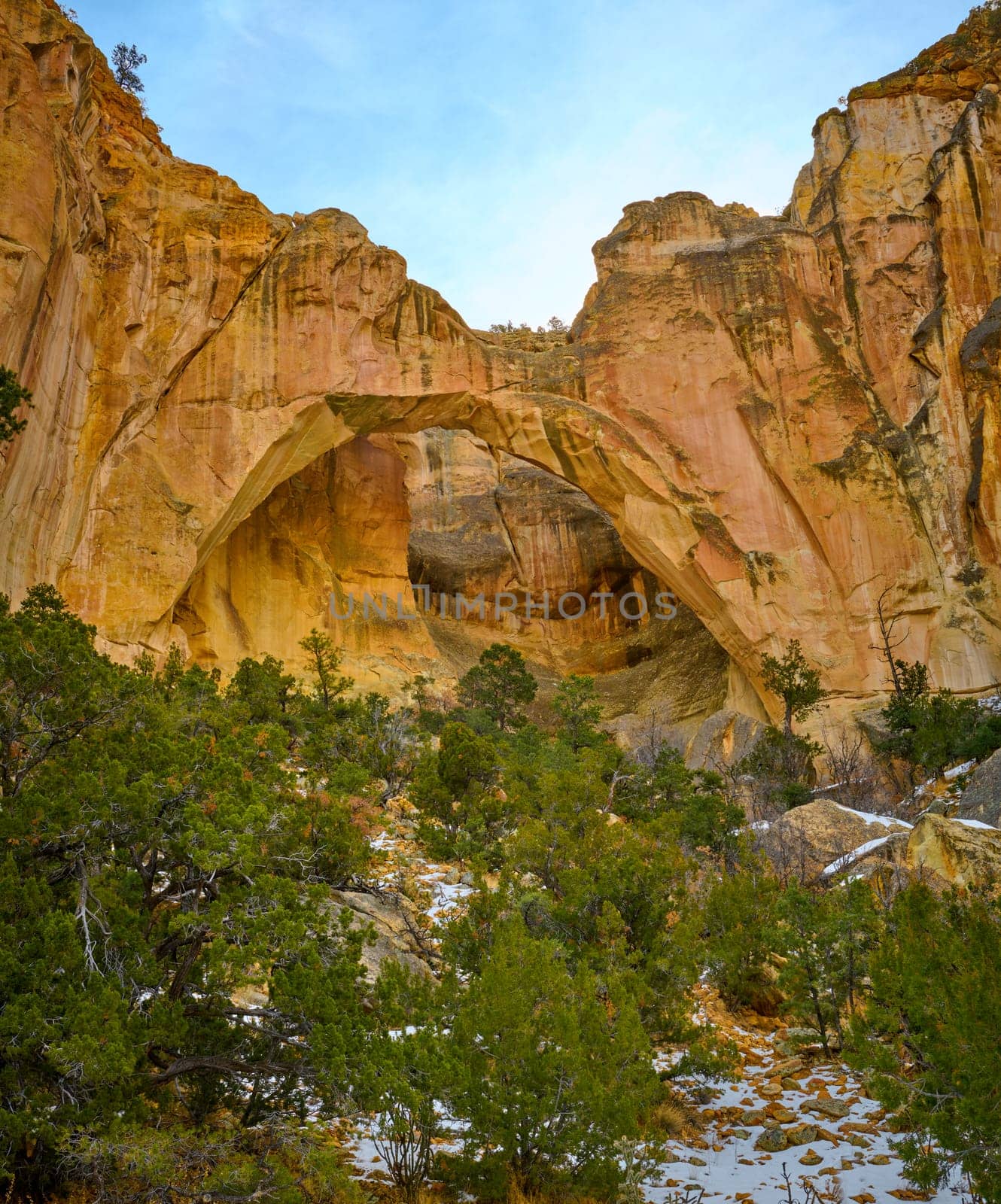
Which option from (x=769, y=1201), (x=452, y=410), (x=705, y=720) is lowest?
(x=769, y=1201)

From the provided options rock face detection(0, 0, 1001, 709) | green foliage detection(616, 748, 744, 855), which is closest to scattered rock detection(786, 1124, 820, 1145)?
green foliage detection(616, 748, 744, 855)

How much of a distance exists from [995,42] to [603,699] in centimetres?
2251

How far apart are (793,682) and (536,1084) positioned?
1841cm

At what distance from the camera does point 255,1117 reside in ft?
18.3

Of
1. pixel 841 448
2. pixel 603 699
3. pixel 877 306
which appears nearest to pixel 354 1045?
pixel 841 448

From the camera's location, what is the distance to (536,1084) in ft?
18.4

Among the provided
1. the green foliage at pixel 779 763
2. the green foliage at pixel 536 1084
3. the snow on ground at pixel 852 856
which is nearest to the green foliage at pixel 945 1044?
the green foliage at pixel 536 1084

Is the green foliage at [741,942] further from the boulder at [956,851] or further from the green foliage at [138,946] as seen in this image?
the green foliage at [138,946]

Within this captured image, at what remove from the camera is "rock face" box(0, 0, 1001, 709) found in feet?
74.2

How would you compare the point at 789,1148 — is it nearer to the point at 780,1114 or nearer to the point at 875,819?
the point at 780,1114

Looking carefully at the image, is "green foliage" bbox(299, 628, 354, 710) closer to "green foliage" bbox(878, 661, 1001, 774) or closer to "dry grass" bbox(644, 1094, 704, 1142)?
"green foliage" bbox(878, 661, 1001, 774)

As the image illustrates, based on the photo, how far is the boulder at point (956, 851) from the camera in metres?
10.6

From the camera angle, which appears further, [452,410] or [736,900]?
[452,410]

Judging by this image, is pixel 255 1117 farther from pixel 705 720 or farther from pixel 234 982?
pixel 705 720
